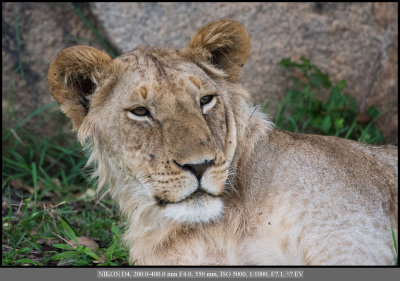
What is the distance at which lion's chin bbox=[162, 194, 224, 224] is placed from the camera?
91.1 inches

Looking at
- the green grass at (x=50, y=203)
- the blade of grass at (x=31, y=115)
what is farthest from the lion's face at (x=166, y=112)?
the blade of grass at (x=31, y=115)

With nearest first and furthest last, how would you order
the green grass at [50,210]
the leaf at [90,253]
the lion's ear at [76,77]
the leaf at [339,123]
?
the lion's ear at [76,77] → the leaf at [90,253] → the green grass at [50,210] → the leaf at [339,123]

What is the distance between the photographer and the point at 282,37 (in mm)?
4531

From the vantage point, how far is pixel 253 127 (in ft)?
9.00

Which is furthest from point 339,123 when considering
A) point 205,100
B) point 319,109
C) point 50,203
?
point 50,203

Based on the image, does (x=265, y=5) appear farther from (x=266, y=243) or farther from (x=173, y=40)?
(x=266, y=243)

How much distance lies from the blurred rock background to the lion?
171cm

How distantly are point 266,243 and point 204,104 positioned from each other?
65 centimetres

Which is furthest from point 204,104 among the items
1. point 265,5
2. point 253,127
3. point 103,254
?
point 265,5

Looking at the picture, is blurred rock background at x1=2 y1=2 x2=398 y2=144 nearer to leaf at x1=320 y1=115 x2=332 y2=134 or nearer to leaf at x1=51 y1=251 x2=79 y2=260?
leaf at x1=320 y1=115 x2=332 y2=134

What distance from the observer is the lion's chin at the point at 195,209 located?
91.1 inches

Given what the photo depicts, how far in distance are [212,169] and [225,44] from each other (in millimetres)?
797

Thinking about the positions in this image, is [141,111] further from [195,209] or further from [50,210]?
[50,210]

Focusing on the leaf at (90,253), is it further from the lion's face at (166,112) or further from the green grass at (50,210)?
the lion's face at (166,112)
